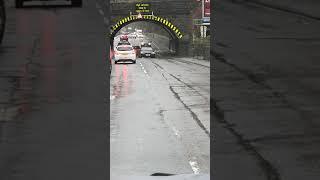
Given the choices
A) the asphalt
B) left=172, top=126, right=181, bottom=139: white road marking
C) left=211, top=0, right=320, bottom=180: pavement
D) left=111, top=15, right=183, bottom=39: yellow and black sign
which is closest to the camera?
left=211, top=0, right=320, bottom=180: pavement

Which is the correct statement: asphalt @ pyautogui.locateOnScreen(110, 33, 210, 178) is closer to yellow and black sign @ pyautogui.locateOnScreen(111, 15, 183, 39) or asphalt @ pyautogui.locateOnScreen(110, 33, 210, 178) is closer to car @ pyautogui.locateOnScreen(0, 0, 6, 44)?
car @ pyautogui.locateOnScreen(0, 0, 6, 44)

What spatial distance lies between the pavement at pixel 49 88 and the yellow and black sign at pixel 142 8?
51.0 metres

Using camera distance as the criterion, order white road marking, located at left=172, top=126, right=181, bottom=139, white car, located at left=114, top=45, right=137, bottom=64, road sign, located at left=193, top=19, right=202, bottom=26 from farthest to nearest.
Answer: road sign, located at left=193, top=19, right=202, bottom=26, white car, located at left=114, top=45, right=137, bottom=64, white road marking, located at left=172, top=126, right=181, bottom=139

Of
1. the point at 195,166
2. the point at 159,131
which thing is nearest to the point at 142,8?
the point at 159,131

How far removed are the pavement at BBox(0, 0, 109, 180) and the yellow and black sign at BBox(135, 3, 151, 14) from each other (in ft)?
167

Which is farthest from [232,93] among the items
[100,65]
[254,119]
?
[100,65]

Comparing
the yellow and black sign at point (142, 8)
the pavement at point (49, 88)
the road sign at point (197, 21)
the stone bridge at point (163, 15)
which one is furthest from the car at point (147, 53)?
the pavement at point (49, 88)

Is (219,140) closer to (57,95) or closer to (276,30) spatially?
(276,30)

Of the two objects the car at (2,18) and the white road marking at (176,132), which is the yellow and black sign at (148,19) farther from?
the car at (2,18)

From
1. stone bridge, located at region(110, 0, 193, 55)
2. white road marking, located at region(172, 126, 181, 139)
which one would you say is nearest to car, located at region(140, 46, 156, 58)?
stone bridge, located at region(110, 0, 193, 55)

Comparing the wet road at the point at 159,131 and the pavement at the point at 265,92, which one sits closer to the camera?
the pavement at the point at 265,92

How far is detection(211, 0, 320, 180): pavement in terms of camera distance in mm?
4926

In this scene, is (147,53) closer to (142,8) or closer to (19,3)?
(142,8)

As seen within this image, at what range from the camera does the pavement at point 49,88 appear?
16.9 feet
